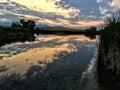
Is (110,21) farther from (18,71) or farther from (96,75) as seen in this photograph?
(18,71)

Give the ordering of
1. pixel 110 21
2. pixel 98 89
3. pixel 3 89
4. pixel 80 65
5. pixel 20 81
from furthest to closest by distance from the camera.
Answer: pixel 80 65 < pixel 110 21 < pixel 20 81 < pixel 98 89 < pixel 3 89

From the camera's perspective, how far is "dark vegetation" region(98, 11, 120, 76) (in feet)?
88.8

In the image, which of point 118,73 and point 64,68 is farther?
point 64,68

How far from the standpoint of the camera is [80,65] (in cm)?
3462

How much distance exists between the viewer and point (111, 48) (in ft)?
92.5

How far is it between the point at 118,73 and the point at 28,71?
8.70 meters

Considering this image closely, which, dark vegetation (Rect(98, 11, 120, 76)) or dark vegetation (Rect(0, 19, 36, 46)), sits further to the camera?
dark vegetation (Rect(0, 19, 36, 46))

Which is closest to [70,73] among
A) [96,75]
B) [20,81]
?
[96,75]

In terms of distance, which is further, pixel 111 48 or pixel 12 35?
pixel 12 35

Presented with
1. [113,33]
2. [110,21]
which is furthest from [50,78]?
[110,21]

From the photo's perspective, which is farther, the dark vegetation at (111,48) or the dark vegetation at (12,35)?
the dark vegetation at (12,35)

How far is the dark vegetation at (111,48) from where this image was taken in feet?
88.8

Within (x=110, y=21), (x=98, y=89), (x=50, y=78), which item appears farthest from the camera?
(x=110, y=21)

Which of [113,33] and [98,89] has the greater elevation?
[113,33]
